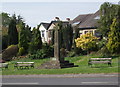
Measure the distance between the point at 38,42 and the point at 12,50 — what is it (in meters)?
5.88

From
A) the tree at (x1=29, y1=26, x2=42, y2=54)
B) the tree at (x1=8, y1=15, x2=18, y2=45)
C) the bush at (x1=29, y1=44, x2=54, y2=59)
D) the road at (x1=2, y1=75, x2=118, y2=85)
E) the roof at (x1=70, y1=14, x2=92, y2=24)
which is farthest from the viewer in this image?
the roof at (x1=70, y1=14, x2=92, y2=24)

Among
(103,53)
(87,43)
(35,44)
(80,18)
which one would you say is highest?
(80,18)

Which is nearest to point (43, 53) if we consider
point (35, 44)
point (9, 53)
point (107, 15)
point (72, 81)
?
point (35, 44)

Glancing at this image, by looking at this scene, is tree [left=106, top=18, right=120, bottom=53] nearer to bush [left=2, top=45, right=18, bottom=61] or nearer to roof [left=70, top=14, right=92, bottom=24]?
bush [left=2, top=45, right=18, bottom=61]

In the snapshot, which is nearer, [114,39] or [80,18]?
[114,39]

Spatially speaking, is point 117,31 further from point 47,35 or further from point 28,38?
point 47,35

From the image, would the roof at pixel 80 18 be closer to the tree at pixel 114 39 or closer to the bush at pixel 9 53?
the bush at pixel 9 53

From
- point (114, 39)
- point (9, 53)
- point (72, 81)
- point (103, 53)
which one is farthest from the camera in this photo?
point (9, 53)

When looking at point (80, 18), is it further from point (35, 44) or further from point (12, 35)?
point (35, 44)

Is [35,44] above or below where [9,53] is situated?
above

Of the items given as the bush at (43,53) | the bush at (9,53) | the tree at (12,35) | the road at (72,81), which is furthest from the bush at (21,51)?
the road at (72,81)

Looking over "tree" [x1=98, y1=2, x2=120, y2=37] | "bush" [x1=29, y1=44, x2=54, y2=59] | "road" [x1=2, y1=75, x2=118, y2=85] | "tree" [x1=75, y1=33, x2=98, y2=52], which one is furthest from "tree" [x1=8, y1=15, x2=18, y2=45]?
"road" [x1=2, y1=75, x2=118, y2=85]

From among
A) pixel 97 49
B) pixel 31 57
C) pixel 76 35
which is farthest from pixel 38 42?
pixel 97 49

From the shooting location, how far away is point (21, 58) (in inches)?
1631
